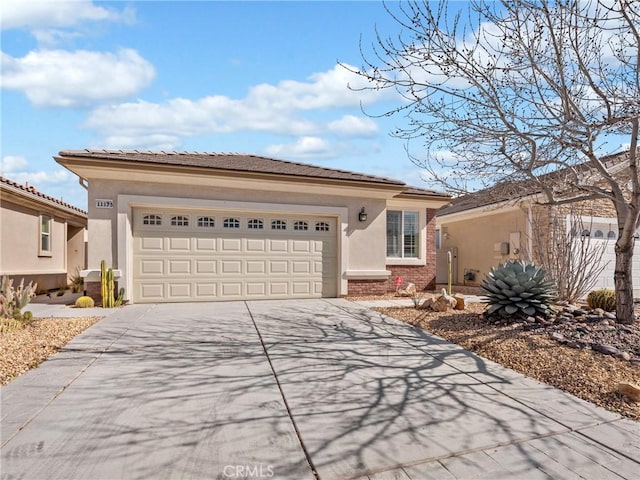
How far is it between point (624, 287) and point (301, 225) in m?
7.51

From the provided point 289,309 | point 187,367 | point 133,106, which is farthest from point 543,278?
point 133,106

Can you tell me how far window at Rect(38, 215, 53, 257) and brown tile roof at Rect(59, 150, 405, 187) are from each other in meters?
5.82

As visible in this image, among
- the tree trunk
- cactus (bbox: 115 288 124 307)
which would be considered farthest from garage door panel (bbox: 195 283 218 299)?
the tree trunk

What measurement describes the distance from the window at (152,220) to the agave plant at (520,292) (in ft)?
26.1

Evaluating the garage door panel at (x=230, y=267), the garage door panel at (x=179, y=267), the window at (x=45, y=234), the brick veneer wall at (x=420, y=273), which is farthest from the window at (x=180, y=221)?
the window at (x=45, y=234)

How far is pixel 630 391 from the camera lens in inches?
141

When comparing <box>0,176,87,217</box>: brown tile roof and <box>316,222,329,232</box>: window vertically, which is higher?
<box>0,176,87,217</box>: brown tile roof

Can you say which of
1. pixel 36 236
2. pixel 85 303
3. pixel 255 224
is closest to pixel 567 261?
pixel 255 224

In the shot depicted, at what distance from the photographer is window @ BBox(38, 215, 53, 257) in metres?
13.0

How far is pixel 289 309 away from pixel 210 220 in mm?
3343

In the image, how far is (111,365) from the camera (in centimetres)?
457

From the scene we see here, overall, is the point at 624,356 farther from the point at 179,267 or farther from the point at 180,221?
the point at 180,221

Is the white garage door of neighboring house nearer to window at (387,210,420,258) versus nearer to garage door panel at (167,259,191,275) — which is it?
window at (387,210,420,258)

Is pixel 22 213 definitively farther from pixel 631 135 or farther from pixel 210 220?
pixel 631 135
